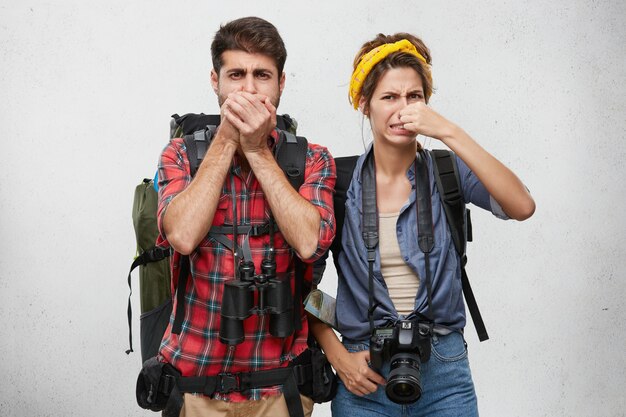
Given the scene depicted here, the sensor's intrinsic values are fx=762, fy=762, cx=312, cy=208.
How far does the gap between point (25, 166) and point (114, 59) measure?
0.60 m

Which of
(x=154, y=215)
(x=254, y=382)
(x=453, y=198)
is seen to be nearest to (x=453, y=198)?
(x=453, y=198)

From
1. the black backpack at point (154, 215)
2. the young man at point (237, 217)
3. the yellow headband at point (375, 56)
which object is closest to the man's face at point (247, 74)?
the young man at point (237, 217)

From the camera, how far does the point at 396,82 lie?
6.14ft

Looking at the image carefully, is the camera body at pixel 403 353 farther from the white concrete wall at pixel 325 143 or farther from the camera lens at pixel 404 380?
the white concrete wall at pixel 325 143

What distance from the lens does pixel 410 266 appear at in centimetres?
180

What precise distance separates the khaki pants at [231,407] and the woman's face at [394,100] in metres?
0.68

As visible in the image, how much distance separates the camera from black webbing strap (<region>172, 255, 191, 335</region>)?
1.73 m

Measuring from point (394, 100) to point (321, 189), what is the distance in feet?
0.99

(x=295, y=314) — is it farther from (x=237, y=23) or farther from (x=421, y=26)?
(x=421, y=26)

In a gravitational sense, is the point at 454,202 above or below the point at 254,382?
above

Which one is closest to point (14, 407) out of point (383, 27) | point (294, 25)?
point (294, 25)

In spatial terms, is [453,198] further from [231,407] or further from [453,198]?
[231,407]

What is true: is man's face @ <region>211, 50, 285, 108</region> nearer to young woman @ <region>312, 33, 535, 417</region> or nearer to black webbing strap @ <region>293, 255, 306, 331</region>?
young woman @ <region>312, 33, 535, 417</region>

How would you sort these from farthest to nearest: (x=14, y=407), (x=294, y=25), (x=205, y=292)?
(x=14, y=407) → (x=294, y=25) → (x=205, y=292)
